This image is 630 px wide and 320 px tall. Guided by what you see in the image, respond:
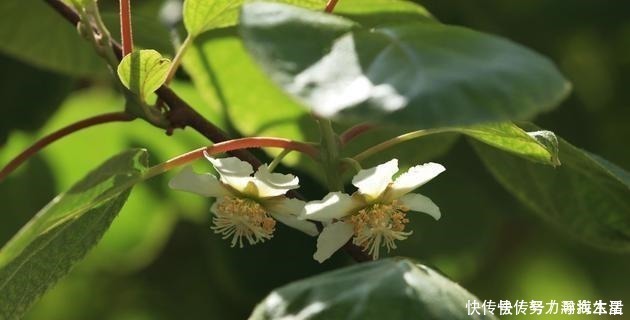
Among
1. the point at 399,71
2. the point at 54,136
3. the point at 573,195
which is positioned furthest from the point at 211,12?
the point at 573,195

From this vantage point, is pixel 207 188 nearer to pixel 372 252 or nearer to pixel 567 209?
pixel 372 252

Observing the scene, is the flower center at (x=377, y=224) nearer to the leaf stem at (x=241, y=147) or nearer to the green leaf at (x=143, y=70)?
the leaf stem at (x=241, y=147)

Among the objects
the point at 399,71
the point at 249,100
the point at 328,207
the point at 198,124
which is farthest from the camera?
the point at 249,100

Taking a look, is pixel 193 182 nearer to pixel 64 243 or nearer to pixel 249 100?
pixel 64 243

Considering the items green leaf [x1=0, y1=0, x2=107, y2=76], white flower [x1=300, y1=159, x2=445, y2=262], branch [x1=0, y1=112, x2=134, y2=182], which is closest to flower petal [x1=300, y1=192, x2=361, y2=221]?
white flower [x1=300, y1=159, x2=445, y2=262]

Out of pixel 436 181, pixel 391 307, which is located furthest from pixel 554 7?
pixel 391 307

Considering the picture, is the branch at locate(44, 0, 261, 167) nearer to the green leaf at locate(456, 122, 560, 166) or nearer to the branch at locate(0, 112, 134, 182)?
the branch at locate(0, 112, 134, 182)
